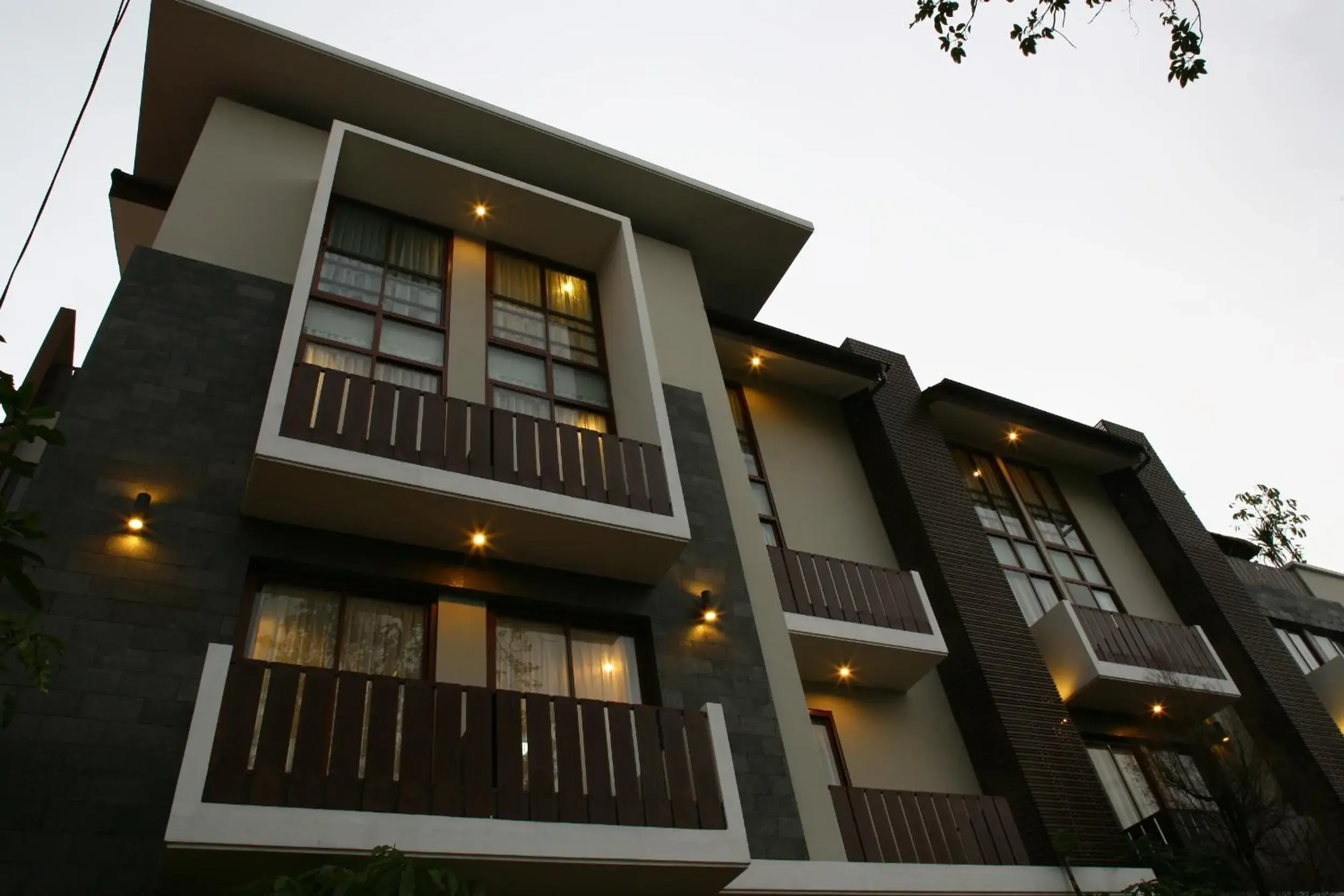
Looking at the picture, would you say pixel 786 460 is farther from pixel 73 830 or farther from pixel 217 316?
pixel 73 830

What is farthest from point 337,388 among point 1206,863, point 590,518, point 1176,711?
point 1176,711

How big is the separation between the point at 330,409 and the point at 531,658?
9.02 ft

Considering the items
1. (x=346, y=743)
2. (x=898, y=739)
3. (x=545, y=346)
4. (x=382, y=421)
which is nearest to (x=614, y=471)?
(x=382, y=421)

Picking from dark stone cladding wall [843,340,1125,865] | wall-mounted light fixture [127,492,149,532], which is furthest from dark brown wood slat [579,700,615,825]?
dark stone cladding wall [843,340,1125,865]

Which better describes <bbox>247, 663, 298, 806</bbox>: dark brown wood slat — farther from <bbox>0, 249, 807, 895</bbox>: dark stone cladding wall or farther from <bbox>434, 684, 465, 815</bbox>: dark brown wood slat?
<bbox>434, 684, 465, 815</bbox>: dark brown wood slat

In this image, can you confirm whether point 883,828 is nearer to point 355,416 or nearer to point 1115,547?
point 355,416

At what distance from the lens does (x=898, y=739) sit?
11383mm

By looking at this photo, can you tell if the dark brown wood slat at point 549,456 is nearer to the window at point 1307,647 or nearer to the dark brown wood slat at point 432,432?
the dark brown wood slat at point 432,432

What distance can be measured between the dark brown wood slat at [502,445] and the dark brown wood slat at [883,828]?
15.4ft

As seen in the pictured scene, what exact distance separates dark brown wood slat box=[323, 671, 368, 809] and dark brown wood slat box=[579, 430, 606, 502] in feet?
9.53

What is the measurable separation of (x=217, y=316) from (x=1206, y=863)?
11540 mm

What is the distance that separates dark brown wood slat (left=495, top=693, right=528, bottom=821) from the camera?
6.54 meters

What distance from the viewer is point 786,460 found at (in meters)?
14.0

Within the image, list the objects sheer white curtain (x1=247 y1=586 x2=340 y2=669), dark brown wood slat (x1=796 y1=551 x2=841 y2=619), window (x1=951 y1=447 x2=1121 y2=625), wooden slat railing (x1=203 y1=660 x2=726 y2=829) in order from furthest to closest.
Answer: window (x1=951 y1=447 x2=1121 y2=625), dark brown wood slat (x1=796 y1=551 x2=841 y2=619), sheer white curtain (x1=247 y1=586 x2=340 y2=669), wooden slat railing (x1=203 y1=660 x2=726 y2=829)
